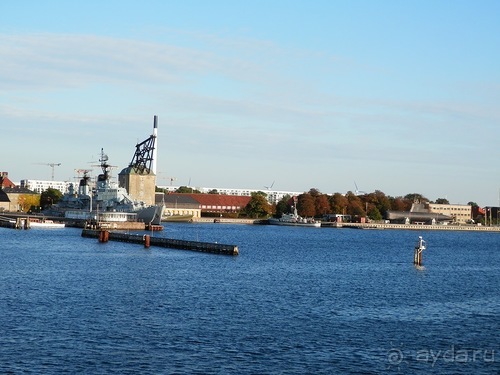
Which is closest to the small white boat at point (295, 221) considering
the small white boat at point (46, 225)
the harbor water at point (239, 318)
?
the small white boat at point (46, 225)

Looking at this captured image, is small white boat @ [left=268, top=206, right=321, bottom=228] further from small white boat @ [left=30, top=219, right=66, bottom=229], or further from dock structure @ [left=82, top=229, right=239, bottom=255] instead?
dock structure @ [left=82, top=229, right=239, bottom=255]

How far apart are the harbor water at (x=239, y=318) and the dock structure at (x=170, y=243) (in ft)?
34.5

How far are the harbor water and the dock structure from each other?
10515 millimetres

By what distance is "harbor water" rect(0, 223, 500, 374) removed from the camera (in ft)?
88.8

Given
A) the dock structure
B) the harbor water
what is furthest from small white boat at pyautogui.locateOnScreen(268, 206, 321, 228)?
the harbor water

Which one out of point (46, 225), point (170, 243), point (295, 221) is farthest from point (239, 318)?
point (295, 221)

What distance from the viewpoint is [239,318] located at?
35.1 meters

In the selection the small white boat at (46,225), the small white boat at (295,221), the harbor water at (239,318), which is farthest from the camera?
the small white boat at (295,221)

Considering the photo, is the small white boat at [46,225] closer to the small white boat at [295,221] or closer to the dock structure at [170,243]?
the dock structure at [170,243]

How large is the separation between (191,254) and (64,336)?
42358 mm

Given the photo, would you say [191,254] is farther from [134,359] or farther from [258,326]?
[134,359]

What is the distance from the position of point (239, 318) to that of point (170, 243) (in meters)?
46.5

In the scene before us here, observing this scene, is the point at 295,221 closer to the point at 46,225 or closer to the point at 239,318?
the point at 46,225

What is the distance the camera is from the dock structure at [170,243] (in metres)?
73.6
